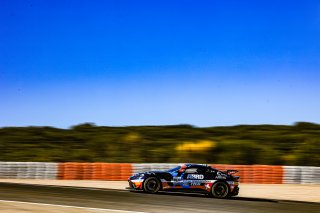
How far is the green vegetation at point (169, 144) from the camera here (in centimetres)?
3162

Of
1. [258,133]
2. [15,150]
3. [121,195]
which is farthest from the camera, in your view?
[258,133]

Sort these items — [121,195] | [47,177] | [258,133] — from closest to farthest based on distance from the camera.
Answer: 1. [121,195]
2. [47,177]
3. [258,133]

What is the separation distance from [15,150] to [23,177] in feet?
51.2

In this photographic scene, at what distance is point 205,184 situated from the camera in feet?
54.1

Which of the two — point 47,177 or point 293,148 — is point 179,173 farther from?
point 293,148

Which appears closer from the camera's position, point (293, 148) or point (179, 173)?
point (179, 173)

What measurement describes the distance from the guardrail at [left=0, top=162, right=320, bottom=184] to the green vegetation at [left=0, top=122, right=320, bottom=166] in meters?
7.35

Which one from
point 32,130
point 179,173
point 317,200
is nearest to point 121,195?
point 179,173

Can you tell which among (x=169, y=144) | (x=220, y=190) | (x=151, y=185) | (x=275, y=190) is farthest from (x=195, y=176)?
(x=169, y=144)

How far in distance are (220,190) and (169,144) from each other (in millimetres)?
22886

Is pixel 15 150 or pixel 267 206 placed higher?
pixel 15 150

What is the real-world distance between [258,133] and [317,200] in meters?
25.4

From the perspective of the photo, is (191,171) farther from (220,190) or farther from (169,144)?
(169,144)

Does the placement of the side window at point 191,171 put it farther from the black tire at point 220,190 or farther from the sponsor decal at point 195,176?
the black tire at point 220,190
